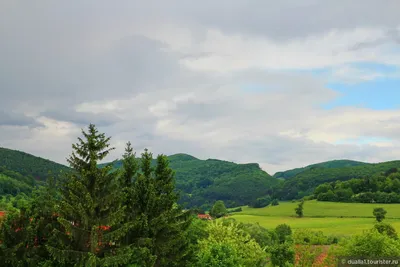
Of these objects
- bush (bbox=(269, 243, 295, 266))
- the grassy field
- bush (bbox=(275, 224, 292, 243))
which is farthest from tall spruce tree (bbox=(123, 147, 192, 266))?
the grassy field

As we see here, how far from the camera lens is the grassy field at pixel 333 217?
407 ft

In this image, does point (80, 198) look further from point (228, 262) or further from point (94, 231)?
point (228, 262)

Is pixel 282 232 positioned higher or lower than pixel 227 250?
lower

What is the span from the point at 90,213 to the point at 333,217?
136315mm

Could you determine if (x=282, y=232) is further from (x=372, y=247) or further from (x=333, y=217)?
(x=372, y=247)

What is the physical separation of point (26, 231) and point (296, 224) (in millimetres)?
119009

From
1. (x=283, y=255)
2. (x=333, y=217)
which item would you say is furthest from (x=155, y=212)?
(x=333, y=217)

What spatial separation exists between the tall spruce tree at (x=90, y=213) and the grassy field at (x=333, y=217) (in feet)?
295

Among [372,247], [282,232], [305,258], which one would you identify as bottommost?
[282,232]

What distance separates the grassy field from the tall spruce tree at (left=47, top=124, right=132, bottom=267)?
295 feet

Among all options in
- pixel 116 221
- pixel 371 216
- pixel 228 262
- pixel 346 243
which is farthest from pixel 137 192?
pixel 371 216

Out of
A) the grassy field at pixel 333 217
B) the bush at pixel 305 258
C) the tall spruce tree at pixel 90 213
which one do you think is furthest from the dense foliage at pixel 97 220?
the grassy field at pixel 333 217

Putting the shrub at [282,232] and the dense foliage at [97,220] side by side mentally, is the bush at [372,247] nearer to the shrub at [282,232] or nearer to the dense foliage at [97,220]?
the dense foliage at [97,220]

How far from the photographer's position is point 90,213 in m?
34.9
